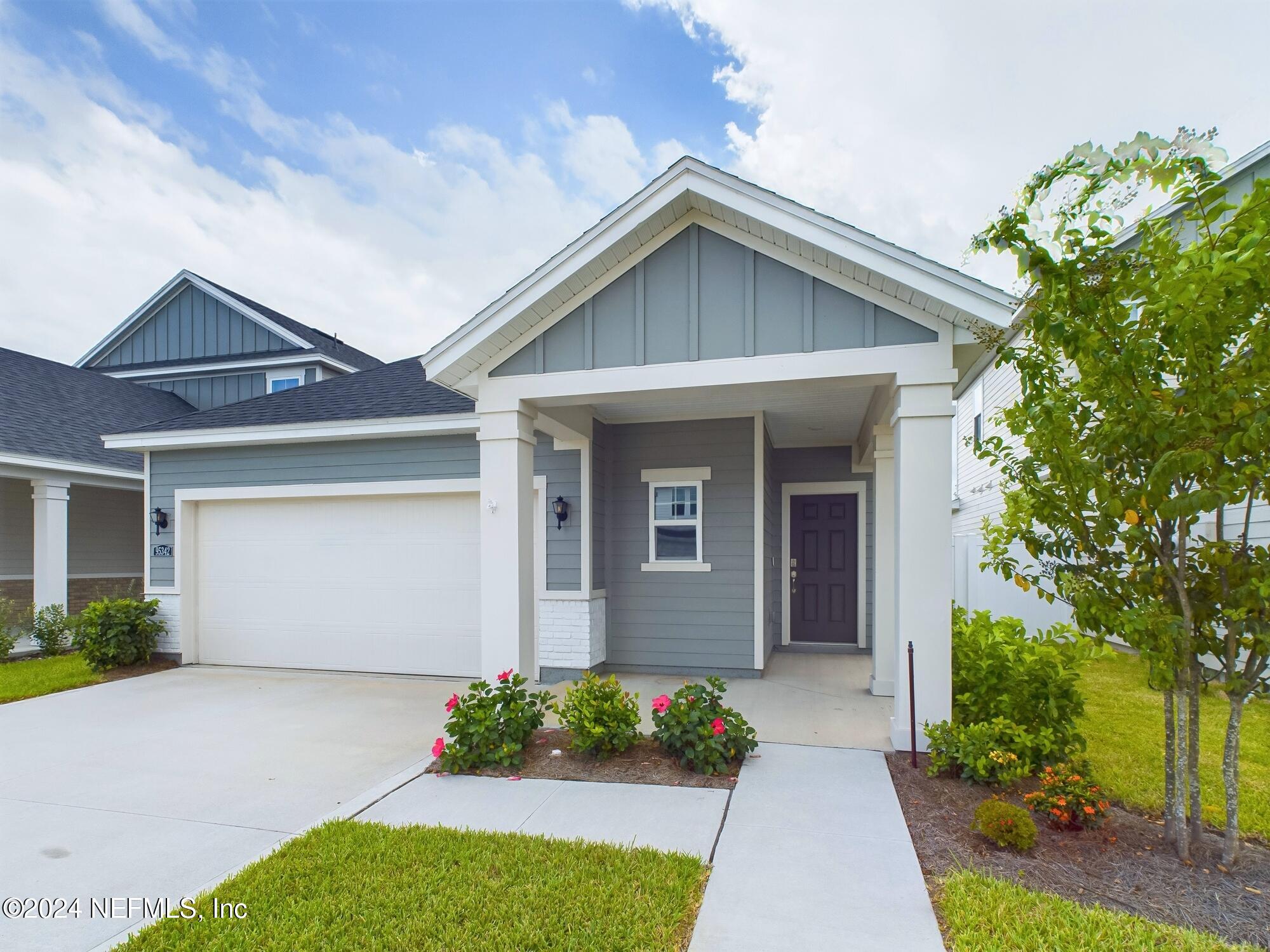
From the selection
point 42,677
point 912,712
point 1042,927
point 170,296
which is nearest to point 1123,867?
point 1042,927

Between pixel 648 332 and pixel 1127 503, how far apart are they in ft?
10.4

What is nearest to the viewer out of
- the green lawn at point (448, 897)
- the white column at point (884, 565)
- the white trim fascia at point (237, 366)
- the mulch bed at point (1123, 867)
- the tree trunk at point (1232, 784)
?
the green lawn at point (448, 897)

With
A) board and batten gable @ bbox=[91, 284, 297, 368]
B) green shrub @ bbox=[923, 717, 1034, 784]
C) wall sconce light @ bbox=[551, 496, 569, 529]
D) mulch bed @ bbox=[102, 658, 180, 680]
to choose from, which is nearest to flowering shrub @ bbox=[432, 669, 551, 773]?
wall sconce light @ bbox=[551, 496, 569, 529]

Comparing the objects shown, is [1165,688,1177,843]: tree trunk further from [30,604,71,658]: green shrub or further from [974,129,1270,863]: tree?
[30,604,71,658]: green shrub

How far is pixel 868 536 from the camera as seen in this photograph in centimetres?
927

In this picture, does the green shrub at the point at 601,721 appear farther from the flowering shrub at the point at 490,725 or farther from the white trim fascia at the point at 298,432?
the white trim fascia at the point at 298,432

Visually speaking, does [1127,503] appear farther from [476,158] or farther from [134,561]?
[134,561]

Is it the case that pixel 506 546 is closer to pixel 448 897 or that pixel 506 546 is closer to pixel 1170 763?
pixel 448 897

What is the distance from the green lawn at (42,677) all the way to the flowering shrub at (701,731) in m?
6.65

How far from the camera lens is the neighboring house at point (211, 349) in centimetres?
1398

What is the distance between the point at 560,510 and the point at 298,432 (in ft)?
10.7

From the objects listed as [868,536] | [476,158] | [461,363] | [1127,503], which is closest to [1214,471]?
[1127,503]

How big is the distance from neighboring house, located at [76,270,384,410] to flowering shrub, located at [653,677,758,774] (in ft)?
38.9

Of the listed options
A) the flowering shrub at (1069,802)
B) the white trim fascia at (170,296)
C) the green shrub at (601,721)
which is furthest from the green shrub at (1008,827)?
the white trim fascia at (170,296)
